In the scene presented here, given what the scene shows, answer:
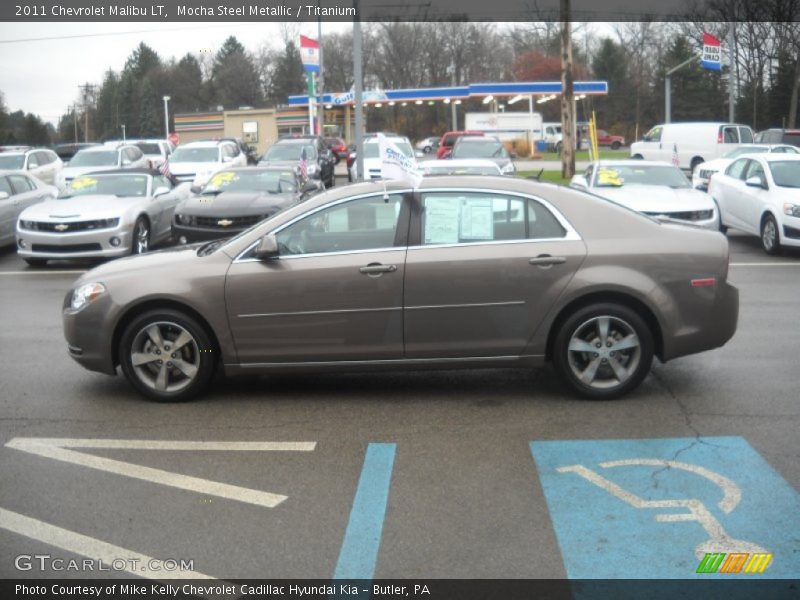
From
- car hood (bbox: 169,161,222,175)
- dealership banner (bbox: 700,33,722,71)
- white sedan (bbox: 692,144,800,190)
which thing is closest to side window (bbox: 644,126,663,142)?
dealership banner (bbox: 700,33,722,71)

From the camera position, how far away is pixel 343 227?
265 inches

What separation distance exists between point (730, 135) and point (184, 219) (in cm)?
2766

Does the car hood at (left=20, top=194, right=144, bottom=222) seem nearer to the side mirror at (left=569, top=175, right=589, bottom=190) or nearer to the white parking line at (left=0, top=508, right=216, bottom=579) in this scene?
the side mirror at (left=569, top=175, right=589, bottom=190)

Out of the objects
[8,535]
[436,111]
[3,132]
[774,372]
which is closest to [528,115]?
[436,111]

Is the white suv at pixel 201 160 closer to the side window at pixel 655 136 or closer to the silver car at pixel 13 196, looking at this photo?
the silver car at pixel 13 196

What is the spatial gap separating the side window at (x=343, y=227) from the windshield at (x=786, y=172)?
982cm

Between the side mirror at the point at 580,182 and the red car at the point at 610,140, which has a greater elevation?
the red car at the point at 610,140

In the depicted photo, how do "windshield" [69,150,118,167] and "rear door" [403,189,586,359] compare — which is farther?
"windshield" [69,150,118,167]

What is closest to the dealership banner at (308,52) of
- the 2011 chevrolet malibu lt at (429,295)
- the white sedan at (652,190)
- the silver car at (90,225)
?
the silver car at (90,225)

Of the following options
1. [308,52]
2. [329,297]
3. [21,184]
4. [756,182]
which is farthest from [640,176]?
[308,52]

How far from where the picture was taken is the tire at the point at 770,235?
1395 centimetres

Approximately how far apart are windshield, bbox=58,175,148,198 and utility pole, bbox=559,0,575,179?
16.9m

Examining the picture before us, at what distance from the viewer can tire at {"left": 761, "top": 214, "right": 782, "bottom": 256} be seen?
1395 cm

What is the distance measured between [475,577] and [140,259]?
4239mm
